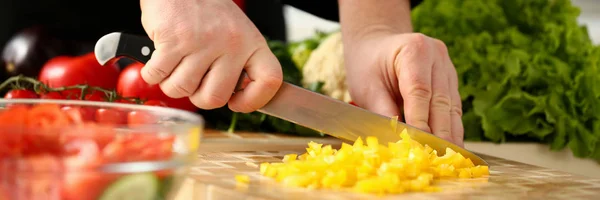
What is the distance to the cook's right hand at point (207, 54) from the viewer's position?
1079mm

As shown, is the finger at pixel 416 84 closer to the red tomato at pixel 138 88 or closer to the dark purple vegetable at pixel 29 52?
the red tomato at pixel 138 88

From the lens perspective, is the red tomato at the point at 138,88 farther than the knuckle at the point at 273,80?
Yes

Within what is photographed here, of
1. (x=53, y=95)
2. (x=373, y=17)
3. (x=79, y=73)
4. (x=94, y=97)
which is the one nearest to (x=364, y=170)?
(x=373, y=17)

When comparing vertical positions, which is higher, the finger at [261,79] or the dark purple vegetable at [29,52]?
the finger at [261,79]

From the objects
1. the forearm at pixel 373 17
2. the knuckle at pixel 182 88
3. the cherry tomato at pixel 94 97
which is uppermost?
the forearm at pixel 373 17

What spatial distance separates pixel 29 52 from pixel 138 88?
41cm

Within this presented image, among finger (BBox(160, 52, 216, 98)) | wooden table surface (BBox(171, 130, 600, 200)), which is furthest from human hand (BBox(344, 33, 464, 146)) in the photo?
finger (BBox(160, 52, 216, 98))

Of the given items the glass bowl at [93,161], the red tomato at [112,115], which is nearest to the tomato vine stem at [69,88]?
the red tomato at [112,115]

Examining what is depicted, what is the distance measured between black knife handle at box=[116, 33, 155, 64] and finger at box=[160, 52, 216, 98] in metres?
0.06

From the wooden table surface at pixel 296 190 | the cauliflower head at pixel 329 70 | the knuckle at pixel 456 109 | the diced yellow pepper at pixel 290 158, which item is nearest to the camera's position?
the wooden table surface at pixel 296 190

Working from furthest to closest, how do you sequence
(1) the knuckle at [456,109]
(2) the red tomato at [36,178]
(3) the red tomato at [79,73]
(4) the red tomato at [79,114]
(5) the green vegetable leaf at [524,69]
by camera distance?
(3) the red tomato at [79,73]
(5) the green vegetable leaf at [524,69]
(1) the knuckle at [456,109]
(4) the red tomato at [79,114]
(2) the red tomato at [36,178]

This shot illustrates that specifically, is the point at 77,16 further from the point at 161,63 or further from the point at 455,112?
the point at 455,112

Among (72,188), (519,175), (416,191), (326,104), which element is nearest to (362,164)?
(416,191)

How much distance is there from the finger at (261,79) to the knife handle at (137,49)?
1 centimetres
